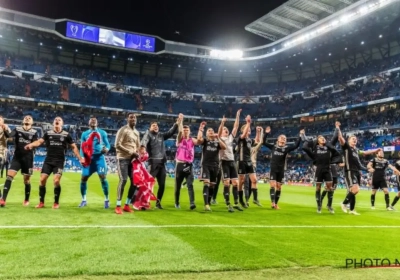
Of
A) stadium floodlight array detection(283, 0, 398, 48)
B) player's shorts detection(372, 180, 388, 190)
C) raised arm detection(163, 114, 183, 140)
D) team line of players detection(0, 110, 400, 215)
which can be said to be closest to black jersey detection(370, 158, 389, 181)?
player's shorts detection(372, 180, 388, 190)

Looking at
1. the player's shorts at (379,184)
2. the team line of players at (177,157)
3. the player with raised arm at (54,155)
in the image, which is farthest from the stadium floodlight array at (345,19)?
the player with raised arm at (54,155)

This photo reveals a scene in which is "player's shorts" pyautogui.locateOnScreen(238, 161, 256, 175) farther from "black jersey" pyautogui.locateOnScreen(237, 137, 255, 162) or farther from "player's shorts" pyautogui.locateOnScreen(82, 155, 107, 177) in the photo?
"player's shorts" pyautogui.locateOnScreen(82, 155, 107, 177)

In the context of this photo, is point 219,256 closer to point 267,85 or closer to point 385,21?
point 385,21

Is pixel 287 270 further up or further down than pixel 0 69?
further down

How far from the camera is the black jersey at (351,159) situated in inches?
443

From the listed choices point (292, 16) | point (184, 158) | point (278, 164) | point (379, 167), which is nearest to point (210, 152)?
point (184, 158)

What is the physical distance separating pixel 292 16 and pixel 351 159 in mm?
44159

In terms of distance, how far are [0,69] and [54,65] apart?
29.5ft

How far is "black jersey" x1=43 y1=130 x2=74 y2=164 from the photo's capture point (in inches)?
363

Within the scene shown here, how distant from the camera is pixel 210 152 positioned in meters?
10.2

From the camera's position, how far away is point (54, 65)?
6278 cm

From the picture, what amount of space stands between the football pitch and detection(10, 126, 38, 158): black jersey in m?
1.77

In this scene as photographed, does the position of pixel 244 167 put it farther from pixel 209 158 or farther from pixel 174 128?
pixel 174 128

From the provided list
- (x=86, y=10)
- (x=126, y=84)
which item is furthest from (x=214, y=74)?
(x=86, y=10)
